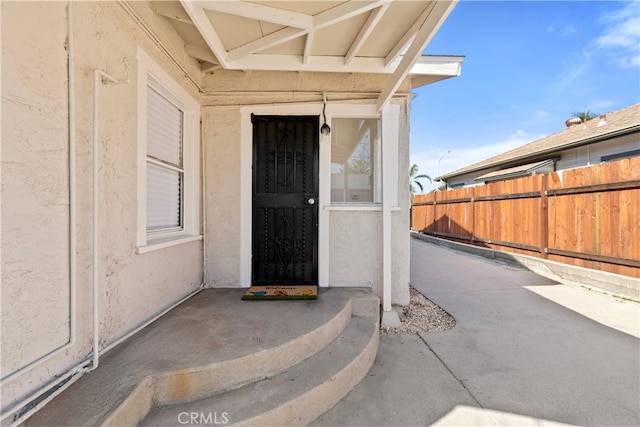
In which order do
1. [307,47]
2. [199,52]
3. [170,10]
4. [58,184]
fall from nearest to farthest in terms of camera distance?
[58,184], [170,10], [307,47], [199,52]

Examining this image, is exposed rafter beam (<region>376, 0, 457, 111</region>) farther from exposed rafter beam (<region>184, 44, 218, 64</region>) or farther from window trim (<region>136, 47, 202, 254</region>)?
window trim (<region>136, 47, 202, 254</region>)

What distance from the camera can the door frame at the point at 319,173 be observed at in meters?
3.57

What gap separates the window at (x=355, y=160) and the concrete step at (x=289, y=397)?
200 centimetres

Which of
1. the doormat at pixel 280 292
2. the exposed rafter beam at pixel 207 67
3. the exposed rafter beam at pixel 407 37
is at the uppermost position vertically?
the exposed rafter beam at pixel 207 67

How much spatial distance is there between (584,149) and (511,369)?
804 centimetres

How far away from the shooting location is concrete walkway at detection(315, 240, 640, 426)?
1906mm

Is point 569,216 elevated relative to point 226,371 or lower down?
elevated

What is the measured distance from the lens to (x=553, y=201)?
18.7ft

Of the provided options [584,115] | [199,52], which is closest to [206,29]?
[199,52]

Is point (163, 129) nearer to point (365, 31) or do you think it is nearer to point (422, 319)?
point (365, 31)

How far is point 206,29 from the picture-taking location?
2.50 meters

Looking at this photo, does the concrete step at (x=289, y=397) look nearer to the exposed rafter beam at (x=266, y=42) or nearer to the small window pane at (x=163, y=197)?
the small window pane at (x=163, y=197)

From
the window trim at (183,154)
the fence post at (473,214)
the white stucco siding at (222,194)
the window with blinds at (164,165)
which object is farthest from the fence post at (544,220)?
the window with blinds at (164,165)

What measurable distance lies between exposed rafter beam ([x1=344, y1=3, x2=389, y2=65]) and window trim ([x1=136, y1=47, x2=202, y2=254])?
1984 mm
